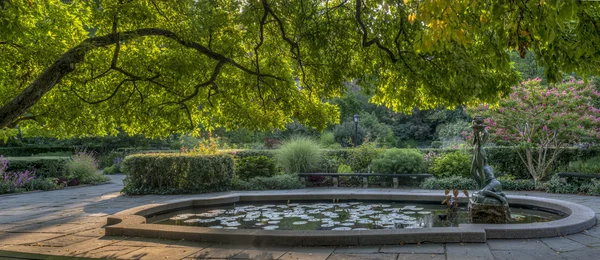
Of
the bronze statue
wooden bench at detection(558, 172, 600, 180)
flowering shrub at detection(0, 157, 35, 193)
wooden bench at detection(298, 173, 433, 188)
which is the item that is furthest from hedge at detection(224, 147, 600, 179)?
the bronze statue

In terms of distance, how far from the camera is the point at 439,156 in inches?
541

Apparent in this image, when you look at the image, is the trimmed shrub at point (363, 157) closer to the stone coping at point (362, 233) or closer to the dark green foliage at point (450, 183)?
the dark green foliage at point (450, 183)

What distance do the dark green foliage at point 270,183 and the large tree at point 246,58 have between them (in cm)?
357

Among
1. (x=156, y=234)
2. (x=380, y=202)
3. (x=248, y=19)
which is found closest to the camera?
(x=156, y=234)

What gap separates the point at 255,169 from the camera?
13141mm

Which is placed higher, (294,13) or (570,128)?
(294,13)

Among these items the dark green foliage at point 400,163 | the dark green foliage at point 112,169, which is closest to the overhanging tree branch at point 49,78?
the dark green foliage at point 400,163

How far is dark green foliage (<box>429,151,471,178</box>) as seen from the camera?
1213cm

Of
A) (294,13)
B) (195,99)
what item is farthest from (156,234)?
(294,13)

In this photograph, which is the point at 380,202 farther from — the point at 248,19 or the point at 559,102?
the point at 559,102

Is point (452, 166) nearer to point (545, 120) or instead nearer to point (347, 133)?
point (545, 120)

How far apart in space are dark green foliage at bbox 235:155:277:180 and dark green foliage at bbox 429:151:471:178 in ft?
15.7

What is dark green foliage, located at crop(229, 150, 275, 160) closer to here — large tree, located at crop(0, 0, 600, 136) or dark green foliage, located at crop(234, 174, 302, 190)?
dark green foliage, located at crop(234, 174, 302, 190)

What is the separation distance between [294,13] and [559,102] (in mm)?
8801
